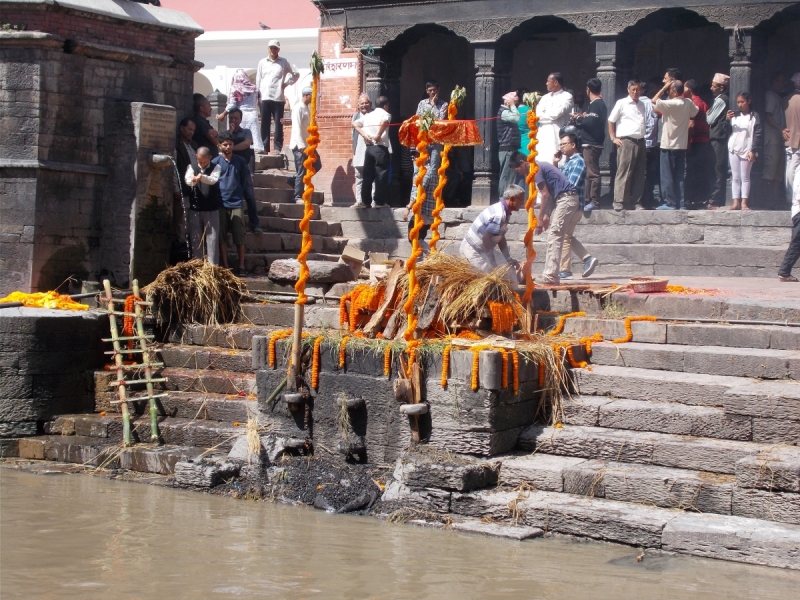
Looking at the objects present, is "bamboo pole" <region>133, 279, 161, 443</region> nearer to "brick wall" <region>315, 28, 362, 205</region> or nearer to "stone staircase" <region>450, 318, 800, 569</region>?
"stone staircase" <region>450, 318, 800, 569</region>

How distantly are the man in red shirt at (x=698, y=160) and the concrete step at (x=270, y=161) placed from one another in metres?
5.74

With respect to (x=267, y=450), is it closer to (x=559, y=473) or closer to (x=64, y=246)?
(x=559, y=473)

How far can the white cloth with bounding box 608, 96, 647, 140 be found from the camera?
48.9 ft

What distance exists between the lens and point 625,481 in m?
8.17

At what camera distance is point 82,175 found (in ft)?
42.5

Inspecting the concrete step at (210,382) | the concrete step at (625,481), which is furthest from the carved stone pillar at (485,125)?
the concrete step at (625,481)

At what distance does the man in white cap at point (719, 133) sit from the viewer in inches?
615

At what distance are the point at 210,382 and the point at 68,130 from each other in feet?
11.7

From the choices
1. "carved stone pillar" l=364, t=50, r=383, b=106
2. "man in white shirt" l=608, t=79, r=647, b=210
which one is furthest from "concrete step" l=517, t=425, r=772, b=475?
"carved stone pillar" l=364, t=50, r=383, b=106

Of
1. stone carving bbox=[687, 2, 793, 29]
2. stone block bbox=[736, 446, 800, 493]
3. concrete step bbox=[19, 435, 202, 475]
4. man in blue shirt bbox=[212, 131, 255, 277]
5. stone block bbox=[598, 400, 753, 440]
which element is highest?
stone carving bbox=[687, 2, 793, 29]

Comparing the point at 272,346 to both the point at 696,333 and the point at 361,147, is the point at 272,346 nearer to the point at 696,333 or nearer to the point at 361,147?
the point at 696,333

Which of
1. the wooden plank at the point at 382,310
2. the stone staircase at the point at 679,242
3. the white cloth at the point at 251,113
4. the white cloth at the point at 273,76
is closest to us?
the wooden plank at the point at 382,310

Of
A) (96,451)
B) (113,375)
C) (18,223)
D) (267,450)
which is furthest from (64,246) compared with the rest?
(267,450)

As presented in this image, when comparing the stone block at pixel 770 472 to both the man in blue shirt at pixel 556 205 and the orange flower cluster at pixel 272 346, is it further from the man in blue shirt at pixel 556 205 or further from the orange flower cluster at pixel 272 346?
the man in blue shirt at pixel 556 205
